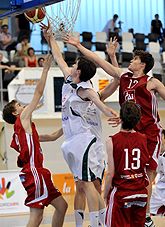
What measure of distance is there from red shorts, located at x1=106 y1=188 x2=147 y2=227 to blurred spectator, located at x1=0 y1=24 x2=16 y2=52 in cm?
952

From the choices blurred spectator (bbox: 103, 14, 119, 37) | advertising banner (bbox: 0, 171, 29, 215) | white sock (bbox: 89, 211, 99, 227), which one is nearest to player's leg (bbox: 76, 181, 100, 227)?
white sock (bbox: 89, 211, 99, 227)

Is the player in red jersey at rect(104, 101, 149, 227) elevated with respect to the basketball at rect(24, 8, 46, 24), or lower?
lower

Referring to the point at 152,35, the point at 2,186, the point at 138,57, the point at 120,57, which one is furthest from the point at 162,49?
the point at 138,57

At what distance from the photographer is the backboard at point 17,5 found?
5.86 m

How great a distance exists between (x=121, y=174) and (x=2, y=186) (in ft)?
17.3

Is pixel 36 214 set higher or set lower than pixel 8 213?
higher

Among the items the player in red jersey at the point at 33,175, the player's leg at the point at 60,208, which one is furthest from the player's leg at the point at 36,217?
the player's leg at the point at 60,208

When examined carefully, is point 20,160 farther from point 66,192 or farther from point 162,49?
point 162,49

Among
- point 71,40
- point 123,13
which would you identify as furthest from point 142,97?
point 123,13

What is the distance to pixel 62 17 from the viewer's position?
6496mm

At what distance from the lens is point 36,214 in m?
5.96

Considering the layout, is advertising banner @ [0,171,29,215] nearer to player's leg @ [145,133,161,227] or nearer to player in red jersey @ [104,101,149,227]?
player's leg @ [145,133,161,227]

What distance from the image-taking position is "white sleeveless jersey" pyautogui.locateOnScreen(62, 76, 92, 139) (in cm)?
593

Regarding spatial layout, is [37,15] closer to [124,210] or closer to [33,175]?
[33,175]
